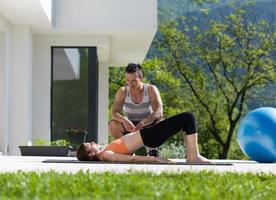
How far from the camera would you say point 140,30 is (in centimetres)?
1659

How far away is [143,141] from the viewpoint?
8445mm

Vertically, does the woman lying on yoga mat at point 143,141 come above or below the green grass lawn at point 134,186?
above

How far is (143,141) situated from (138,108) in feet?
4.54

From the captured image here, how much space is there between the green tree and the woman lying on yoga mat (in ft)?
92.0

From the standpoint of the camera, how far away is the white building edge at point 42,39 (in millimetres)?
15375

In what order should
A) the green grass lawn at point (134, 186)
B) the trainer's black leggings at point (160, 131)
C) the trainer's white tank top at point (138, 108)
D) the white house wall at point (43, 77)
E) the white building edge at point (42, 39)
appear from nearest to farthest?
the green grass lawn at point (134, 186), the trainer's black leggings at point (160, 131), the trainer's white tank top at point (138, 108), the white building edge at point (42, 39), the white house wall at point (43, 77)

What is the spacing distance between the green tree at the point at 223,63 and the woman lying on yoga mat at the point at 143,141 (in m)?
28.1

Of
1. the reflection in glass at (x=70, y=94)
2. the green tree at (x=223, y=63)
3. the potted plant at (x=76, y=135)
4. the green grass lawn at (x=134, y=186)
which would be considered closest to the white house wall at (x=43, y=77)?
the reflection in glass at (x=70, y=94)

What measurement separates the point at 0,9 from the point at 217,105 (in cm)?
2541

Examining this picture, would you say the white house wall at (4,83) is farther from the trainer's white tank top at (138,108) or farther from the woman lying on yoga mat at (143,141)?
the woman lying on yoga mat at (143,141)

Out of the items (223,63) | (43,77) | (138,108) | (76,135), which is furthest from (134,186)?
(223,63)

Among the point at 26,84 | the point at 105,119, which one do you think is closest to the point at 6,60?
the point at 26,84

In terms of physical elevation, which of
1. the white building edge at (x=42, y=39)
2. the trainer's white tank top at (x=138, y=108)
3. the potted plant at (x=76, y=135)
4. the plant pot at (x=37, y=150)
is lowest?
the plant pot at (x=37, y=150)

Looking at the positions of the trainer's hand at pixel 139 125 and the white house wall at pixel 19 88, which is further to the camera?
the white house wall at pixel 19 88
